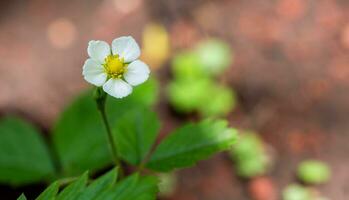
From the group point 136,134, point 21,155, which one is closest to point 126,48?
point 136,134

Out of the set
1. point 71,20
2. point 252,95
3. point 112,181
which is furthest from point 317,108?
point 112,181

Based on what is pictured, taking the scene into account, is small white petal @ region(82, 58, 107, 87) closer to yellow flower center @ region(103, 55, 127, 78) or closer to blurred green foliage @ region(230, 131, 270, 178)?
yellow flower center @ region(103, 55, 127, 78)

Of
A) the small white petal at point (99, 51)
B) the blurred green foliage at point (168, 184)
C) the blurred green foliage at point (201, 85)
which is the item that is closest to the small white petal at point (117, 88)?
the small white petal at point (99, 51)

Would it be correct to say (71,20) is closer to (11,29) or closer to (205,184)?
(11,29)

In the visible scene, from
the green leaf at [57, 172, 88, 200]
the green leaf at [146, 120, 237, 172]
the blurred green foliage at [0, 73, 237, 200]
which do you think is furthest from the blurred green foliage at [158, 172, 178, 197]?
the green leaf at [57, 172, 88, 200]

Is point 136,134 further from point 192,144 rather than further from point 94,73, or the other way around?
point 94,73
